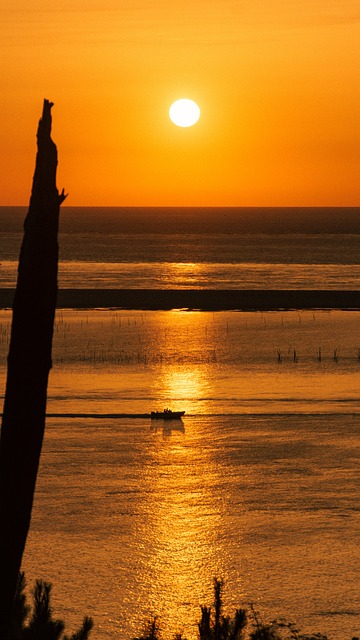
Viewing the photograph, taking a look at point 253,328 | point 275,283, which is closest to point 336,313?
point 253,328

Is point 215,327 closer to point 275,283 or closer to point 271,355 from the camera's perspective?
point 271,355

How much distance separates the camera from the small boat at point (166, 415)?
42.5 m

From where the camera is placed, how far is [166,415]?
42.6 metres

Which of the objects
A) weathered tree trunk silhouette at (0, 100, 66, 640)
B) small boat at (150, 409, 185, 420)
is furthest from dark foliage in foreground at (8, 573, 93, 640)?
small boat at (150, 409, 185, 420)

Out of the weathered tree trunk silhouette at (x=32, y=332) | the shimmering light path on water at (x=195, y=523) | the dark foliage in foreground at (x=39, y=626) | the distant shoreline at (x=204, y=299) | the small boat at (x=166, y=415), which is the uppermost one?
the distant shoreline at (x=204, y=299)

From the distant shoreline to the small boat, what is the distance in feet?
187

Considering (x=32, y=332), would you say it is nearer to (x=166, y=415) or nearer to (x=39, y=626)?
(x=39, y=626)

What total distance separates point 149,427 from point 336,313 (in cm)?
5642

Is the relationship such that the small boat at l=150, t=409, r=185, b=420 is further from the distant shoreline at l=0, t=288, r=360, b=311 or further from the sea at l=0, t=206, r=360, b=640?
the distant shoreline at l=0, t=288, r=360, b=311

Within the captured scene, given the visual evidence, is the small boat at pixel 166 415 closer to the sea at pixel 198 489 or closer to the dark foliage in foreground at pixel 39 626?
the sea at pixel 198 489

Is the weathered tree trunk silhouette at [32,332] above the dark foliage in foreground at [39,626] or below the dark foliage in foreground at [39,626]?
above

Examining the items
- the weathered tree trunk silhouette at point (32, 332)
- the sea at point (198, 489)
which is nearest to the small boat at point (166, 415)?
the sea at point (198, 489)

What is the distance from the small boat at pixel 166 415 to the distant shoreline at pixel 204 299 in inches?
2247

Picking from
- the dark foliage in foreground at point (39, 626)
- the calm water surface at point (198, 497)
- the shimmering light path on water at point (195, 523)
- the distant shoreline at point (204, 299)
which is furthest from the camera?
the distant shoreline at point (204, 299)
